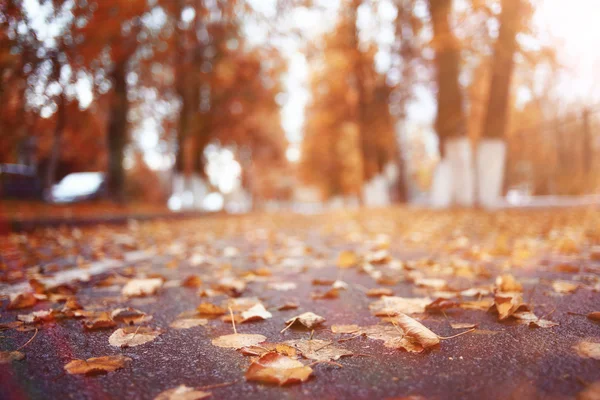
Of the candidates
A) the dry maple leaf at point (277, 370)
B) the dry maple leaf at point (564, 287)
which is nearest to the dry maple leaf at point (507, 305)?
the dry maple leaf at point (564, 287)

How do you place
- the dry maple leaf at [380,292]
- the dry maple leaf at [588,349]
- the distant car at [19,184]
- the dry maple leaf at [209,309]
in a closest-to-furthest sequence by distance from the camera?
the dry maple leaf at [588,349], the dry maple leaf at [209,309], the dry maple leaf at [380,292], the distant car at [19,184]

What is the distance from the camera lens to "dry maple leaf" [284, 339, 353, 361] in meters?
1.66

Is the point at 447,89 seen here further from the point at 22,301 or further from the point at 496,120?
the point at 22,301

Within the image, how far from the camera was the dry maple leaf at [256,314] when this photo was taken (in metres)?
2.17

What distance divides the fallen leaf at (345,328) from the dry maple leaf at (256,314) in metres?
0.36

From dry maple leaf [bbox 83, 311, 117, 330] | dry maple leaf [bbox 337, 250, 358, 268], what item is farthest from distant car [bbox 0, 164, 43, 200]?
dry maple leaf [bbox 83, 311, 117, 330]

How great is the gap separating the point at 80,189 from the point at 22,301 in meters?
19.3

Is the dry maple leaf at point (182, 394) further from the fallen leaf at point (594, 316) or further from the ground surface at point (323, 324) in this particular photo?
the fallen leaf at point (594, 316)

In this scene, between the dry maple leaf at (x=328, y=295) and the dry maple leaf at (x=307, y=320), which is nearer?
the dry maple leaf at (x=307, y=320)

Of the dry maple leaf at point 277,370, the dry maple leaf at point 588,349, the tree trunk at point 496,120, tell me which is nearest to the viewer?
the dry maple leaf at point 277,370

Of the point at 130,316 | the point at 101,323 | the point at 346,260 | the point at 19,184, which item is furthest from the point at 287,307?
the point at 19,184

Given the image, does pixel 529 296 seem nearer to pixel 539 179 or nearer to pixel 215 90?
pixel 215 90

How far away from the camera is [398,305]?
2373 millimetres

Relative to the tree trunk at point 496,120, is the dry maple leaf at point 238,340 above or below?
below
